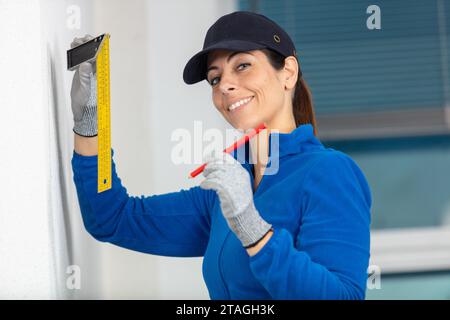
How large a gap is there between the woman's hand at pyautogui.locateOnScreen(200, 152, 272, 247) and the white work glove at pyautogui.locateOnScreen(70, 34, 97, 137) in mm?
384

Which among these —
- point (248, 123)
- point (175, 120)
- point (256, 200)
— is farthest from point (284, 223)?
point (175, 120)

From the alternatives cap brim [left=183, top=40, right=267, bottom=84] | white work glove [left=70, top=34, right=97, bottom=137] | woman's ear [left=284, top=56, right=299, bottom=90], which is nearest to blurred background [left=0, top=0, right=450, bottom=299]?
white work glove [left=70, top=34, right=97, bottom=137]

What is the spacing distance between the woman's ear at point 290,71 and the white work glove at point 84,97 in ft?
1.10

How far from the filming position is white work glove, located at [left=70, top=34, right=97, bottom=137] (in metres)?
1.27

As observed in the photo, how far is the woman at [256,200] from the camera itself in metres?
0.98

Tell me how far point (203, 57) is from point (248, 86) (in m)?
0.11

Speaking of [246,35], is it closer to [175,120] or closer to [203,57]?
[203,57]

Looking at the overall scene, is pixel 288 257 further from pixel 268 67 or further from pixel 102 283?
pixel 102 283

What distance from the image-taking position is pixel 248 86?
122 cm

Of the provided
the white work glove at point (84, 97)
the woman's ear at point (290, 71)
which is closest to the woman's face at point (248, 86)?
the woman's ear at point (290, 71)

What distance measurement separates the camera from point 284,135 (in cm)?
122

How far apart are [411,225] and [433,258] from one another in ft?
0.45

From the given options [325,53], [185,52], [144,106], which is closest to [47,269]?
[144,106]

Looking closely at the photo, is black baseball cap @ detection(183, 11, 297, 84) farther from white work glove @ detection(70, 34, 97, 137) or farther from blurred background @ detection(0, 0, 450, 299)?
blurred background @ detection(0, 0, 450, 299)
